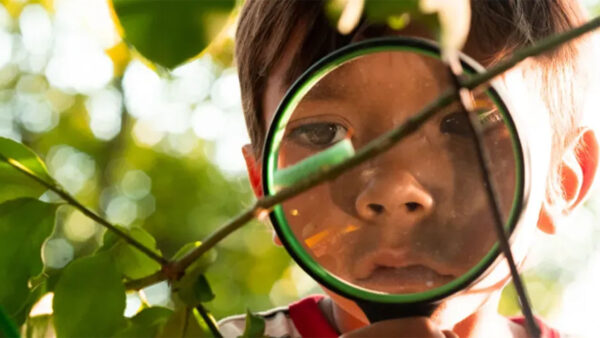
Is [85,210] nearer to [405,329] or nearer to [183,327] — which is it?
[183,327]

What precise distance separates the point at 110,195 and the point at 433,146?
7653 millimetres

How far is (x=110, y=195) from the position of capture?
26.8 feet

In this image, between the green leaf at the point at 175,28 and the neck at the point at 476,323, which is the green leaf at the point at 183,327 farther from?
the neck at the point at 476,323

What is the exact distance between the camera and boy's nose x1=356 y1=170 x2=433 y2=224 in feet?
2.33

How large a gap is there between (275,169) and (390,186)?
120mm

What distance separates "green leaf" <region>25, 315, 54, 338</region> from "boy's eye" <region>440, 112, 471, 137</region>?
1.11 ft

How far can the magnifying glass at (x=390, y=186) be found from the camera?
2.14 feet

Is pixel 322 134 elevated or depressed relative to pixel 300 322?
elevated

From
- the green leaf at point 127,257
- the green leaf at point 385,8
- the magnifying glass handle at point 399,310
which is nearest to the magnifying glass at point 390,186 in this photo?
the magnifying glass handle at point 399,310

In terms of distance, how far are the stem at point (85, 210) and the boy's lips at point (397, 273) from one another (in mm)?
180

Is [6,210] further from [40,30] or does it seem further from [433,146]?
[40,30]

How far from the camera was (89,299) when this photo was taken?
63cm

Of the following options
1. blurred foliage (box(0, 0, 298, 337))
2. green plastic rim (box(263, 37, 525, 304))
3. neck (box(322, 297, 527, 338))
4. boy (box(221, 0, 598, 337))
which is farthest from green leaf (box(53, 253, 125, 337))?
blurred foliage (box(0, 0, 298, 337))

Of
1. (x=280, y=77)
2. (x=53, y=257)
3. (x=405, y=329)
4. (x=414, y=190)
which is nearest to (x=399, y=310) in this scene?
(x=405, y=329)
